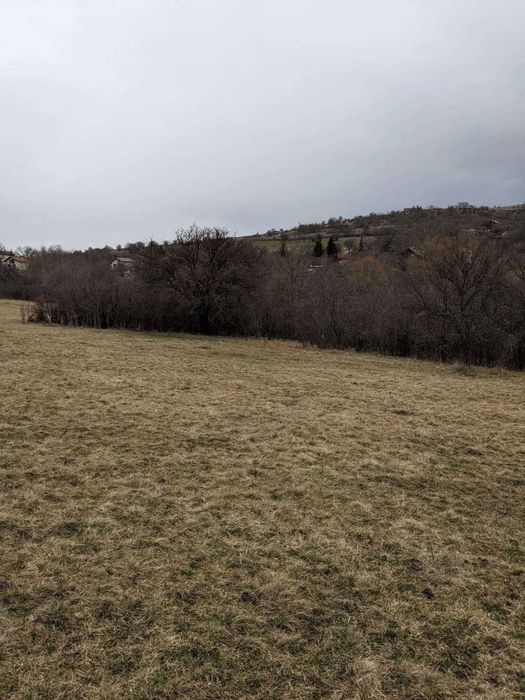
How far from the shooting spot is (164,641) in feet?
8.48

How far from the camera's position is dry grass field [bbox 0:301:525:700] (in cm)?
243

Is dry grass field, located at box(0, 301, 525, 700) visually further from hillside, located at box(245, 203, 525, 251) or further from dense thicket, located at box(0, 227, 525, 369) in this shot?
hillside, located at box(245, 203, 525, 251)

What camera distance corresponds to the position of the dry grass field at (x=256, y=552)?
2430mm

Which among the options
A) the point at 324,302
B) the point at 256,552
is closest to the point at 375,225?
the point at 324,302

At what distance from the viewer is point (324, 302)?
21.5m

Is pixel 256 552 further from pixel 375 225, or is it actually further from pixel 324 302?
pixel 375 225

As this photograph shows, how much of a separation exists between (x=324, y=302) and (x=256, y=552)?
18.7 meters

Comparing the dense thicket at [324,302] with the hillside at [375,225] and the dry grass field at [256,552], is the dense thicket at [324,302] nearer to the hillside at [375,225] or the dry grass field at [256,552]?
the dry grass field at [256,552]

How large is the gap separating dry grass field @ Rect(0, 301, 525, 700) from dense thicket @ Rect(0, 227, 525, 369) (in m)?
11.9

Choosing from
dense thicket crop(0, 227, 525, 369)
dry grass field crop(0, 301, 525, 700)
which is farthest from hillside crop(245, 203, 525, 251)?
dry grass field crop(0, 301, 525, 700)

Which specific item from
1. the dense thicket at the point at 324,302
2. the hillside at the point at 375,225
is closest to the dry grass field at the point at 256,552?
the dense thicket at the point at 324,302

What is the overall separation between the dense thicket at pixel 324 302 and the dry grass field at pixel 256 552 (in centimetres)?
1192

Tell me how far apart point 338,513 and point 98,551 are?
225 cm

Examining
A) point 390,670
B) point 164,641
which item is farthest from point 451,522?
point 164,641
